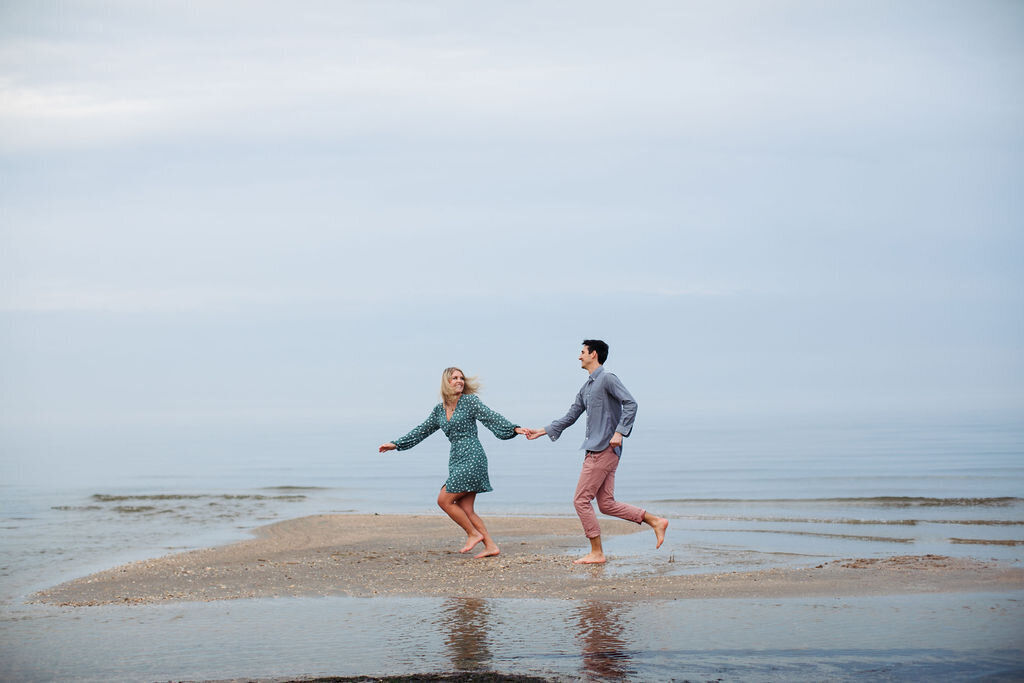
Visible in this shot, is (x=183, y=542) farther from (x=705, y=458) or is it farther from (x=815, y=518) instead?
(x=705, y=458)

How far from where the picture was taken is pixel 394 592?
8.85 m

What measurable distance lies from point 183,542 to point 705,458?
20.6 metres

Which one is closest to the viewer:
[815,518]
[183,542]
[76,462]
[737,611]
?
[737,611]

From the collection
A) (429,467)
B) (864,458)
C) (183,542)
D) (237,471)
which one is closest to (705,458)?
(864,458)

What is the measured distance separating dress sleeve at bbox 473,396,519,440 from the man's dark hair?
1.25 metres

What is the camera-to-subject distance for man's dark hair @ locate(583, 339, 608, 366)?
33.8 ft

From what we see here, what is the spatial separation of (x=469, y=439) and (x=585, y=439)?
156cm

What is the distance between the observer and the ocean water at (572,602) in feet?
20.9

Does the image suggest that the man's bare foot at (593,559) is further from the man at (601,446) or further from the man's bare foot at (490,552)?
the man's bare foot at (490,552)

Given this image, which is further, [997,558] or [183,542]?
[183,542]

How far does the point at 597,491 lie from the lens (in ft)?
33.5

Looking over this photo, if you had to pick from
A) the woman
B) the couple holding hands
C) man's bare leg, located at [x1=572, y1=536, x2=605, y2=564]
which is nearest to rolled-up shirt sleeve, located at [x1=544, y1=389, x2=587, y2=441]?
the couple holding hands

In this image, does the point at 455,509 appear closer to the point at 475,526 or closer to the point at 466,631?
the point at 475,526

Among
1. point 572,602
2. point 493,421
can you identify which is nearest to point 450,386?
point 493,421
